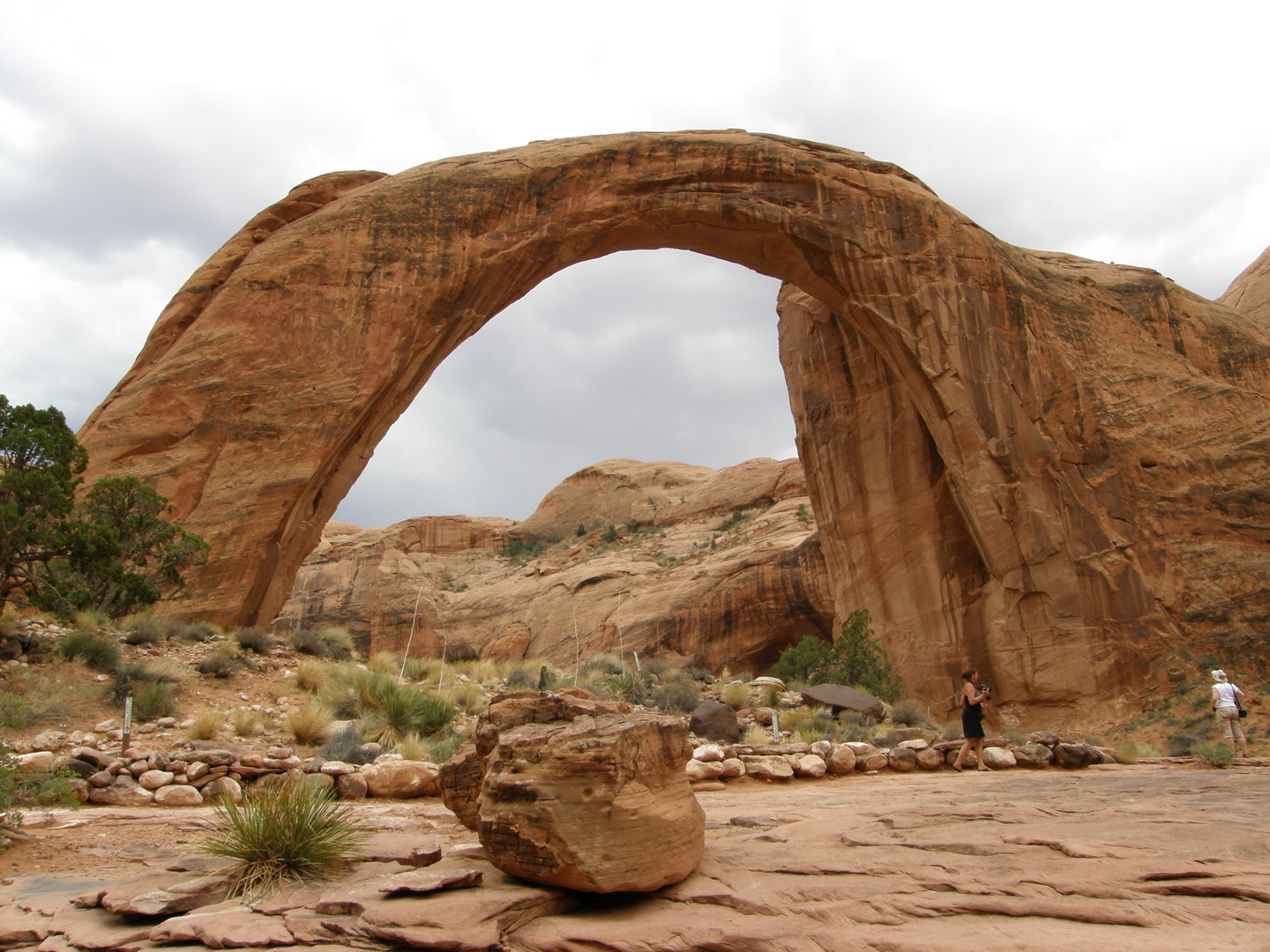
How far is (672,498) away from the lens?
39.0 metres

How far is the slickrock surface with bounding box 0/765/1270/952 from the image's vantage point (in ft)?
8.78

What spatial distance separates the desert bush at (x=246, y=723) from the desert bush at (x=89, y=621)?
91.5 inches

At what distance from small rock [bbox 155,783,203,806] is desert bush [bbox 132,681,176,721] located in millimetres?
2122

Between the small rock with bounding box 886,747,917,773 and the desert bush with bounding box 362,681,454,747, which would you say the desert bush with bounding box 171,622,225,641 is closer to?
the desert bush with bounding box 362,681,454,747

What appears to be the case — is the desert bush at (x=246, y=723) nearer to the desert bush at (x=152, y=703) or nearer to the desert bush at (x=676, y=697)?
the desert bush at (x=152, y=703)

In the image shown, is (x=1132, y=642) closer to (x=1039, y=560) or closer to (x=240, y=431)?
(x=1039, y=560)

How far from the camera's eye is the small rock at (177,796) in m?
5.67

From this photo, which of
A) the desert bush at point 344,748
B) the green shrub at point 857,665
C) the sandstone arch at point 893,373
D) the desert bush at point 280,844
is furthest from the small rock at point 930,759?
the desert bush at point 280,844

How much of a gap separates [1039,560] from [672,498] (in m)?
26.1

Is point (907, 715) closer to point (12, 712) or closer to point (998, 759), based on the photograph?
point (998, 759)

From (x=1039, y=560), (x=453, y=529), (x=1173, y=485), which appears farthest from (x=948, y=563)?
(x=453, y=529)

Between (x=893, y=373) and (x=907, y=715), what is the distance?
7.23 m

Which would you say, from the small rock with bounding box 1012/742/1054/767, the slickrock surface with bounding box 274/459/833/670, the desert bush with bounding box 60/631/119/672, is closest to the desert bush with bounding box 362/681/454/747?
the desert bush with bounding box 60/631/119/672

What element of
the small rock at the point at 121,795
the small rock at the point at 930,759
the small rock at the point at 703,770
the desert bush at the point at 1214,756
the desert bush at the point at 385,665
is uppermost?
the desert bush at the point at 385,665
